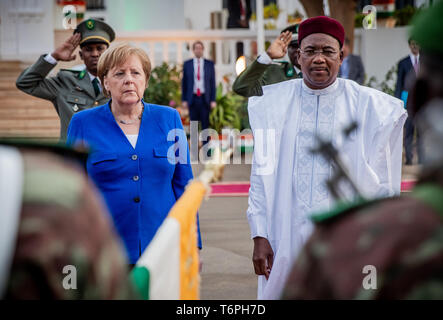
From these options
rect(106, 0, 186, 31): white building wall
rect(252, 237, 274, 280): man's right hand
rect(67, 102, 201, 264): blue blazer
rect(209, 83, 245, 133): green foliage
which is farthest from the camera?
rect(106, 0, 186, 31): white building wall

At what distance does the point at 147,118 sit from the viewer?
397 centimetres

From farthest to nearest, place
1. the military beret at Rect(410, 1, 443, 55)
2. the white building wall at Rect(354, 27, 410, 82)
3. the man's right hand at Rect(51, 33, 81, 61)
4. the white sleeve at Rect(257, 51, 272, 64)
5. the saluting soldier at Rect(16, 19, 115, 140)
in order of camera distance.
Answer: the white building wall at Rect(354, 27, 410, 82), the man's right hand at Rect(51, 33, 81, 61), the saluting soldier at Rect(16, 19, 115, 140), the white sleeve at Rect(257, 51, 272, 64), the military beret at Rect(410, 1, 443, 55)

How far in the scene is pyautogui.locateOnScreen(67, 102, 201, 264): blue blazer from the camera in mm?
3766

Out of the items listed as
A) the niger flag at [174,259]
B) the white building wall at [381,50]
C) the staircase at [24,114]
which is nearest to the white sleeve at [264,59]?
the niger flag at [174,259]

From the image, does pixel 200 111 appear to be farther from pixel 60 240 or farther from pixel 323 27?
pixel 60 240

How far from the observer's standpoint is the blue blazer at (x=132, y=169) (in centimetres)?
377

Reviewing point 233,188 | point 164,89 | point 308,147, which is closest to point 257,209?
point 308,147

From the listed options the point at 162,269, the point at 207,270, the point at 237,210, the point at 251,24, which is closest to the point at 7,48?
the point at 251,24

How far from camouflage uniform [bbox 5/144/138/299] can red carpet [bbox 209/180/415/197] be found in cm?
956

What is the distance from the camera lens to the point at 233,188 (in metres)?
11.8

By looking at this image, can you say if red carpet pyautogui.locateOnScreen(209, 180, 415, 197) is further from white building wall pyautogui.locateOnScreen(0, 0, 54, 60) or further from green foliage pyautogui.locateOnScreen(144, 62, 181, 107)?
white building wall pyautogui.locateOnScreen(0, 0, 54, 60)

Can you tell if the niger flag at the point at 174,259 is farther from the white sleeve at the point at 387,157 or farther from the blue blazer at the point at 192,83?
the blue blazer at the point at 192,83

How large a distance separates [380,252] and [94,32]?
473cm

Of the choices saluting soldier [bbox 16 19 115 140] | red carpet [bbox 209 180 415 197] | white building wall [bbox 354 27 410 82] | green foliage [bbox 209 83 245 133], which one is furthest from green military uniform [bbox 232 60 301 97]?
white building wall [bbox 354 27 410 82]
